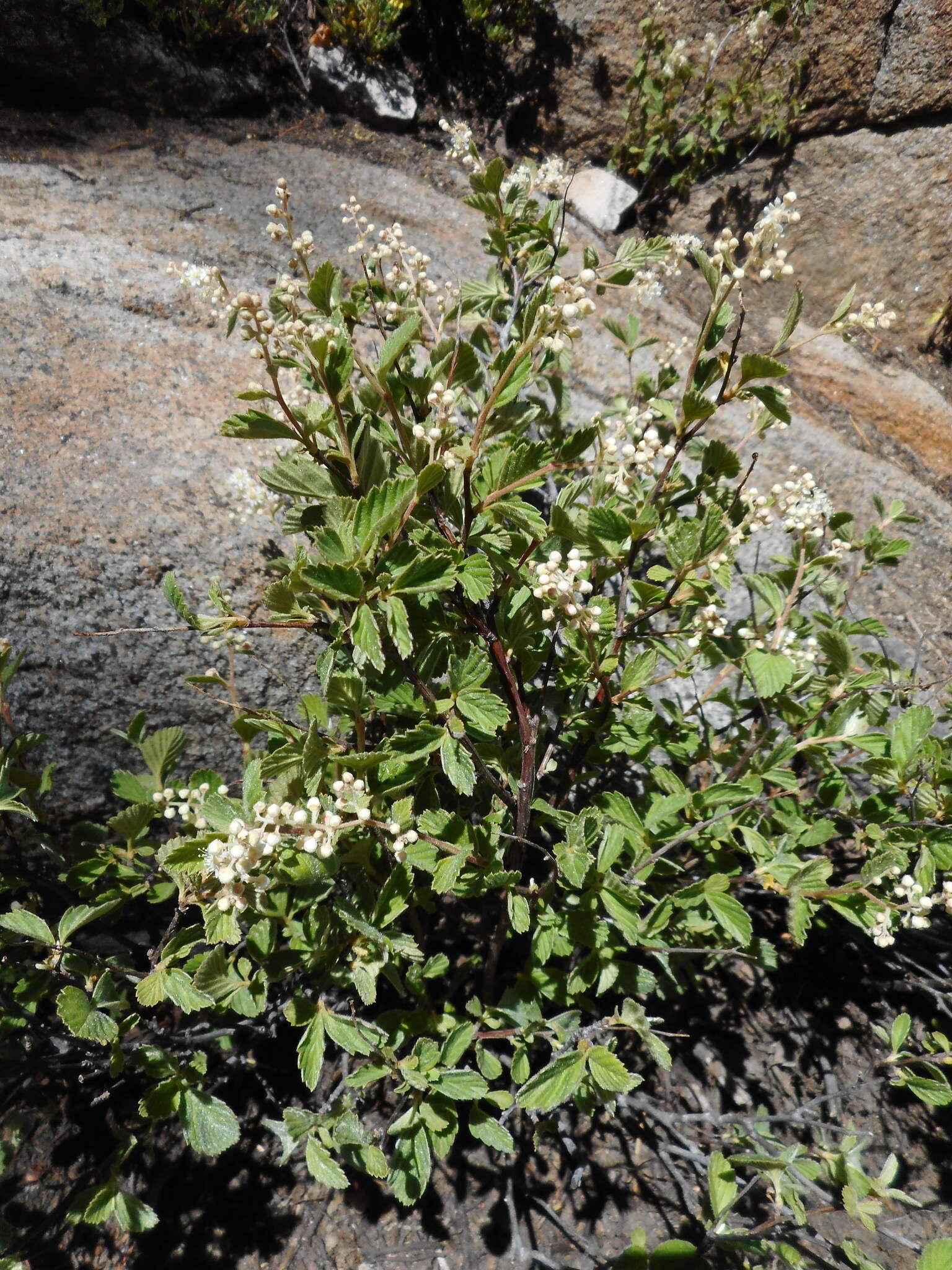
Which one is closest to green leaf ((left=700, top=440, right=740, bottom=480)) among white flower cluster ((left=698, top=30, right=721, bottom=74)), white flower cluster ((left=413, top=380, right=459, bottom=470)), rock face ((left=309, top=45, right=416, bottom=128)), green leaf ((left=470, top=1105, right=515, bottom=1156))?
white flower cluster ((left=413, top=380, right=459, bottom=470))

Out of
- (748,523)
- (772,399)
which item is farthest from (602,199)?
(772,399)

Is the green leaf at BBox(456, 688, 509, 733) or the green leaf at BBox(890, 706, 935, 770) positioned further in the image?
the green leaf at BBox(890, 706, 935, 770)

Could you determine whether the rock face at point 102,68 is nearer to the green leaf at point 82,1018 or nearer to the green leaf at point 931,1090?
the green leaf at point 82,1018

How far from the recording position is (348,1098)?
1.69 meters

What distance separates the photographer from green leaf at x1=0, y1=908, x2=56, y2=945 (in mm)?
1434

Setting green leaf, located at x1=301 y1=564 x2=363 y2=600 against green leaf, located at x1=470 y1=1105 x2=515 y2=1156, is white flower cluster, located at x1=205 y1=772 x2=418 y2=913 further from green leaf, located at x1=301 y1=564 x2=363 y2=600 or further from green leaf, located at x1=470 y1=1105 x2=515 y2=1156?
green leaf, located at x1=470 y1=1105 x2=515 y2=1156

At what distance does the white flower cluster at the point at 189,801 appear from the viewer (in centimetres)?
152

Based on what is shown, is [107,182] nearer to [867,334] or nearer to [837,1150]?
[867,334]

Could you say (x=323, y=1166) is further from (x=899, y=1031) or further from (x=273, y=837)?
(x=899, y=1031)

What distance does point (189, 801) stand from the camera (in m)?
1.64

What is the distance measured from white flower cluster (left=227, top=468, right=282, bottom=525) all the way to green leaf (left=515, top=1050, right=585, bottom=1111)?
1380 mm

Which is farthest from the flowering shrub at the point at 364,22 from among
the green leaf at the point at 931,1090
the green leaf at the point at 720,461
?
the green leaf at the point at 931,1090

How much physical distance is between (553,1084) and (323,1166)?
19.7 inches

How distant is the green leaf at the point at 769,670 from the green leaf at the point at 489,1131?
105 cm
